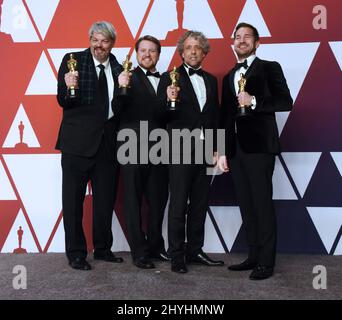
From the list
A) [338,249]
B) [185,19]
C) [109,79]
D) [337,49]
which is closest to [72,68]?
[109,79]

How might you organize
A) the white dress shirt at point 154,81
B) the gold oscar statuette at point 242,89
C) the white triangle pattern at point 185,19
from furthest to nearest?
the white triangle pattern at point 185,19 < the white dress shirt at point 154,81 < the gold oscar statuette at point 242,89

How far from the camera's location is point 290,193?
10.1ft

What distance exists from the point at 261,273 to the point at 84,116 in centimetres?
138

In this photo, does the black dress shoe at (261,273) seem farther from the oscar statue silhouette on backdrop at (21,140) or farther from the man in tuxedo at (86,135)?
the oscar statue silhouette on backdrop at (21,140)

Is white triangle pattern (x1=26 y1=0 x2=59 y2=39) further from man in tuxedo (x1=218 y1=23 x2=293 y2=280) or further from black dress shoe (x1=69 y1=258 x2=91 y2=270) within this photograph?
black dress shoe (x1=69 y1=258 x2=91 y2=270)

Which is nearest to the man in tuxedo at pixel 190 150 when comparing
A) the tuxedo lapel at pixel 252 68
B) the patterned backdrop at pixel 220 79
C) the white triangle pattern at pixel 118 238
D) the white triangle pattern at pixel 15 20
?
the tuxedo lapel at pixel 252 68

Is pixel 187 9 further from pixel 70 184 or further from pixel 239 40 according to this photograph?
pixel 70 184

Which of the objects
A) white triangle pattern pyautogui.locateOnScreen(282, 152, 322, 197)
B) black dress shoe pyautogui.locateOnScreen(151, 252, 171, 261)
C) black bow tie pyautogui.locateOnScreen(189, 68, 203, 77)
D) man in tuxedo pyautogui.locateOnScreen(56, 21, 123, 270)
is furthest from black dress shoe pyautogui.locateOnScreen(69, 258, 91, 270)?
white triangle pattern pyautogui.locateOnScreen(282, 152, 322, 197)

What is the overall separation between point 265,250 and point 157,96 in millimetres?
1067

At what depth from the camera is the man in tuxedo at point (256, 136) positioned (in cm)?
235

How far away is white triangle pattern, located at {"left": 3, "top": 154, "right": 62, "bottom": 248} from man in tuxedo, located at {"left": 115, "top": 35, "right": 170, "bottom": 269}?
773 mm

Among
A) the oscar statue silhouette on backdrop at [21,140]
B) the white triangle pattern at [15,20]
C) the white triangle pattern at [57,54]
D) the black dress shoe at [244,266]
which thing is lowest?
the black dress shoe at [244,266]

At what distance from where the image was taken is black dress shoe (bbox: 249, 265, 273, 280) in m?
2.31

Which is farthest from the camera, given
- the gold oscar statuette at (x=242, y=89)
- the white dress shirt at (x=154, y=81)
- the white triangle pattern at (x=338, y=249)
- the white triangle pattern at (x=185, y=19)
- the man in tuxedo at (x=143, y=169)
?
the white triangle pattern at (x=185, y=19)
